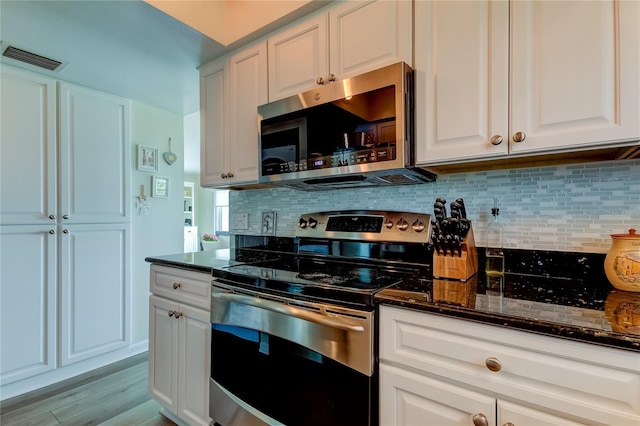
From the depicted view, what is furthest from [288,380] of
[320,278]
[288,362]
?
[320,278]

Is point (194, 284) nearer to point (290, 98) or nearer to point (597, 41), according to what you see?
point (290, 98)

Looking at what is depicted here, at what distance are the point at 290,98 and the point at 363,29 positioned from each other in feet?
1.48

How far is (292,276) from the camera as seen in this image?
51.0 inches

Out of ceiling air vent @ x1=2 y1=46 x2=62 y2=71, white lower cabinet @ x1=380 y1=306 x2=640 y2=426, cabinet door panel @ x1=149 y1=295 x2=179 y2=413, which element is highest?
ceiling air vent @ x1=2 y1=46 x2=62 y2=71

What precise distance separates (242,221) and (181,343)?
0.90 m

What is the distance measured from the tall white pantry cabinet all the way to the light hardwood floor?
0.49ft

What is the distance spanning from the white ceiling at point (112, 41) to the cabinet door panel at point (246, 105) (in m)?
0.10

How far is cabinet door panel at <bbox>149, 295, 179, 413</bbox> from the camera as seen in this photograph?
1674 mm

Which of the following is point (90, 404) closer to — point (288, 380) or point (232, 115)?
point (288, 380)

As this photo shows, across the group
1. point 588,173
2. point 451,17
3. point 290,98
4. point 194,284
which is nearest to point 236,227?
point 194,284

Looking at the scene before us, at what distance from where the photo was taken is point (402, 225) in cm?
151

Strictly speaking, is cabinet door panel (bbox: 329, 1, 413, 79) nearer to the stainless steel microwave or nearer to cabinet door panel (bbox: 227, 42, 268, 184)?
the stainless steel microwave

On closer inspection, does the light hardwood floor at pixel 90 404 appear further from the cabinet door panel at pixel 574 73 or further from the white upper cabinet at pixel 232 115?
the cabinet door panel at pixel 574 73

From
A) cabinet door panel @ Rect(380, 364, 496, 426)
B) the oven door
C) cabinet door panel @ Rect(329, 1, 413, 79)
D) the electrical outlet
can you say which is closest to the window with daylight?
the electrical outlet
